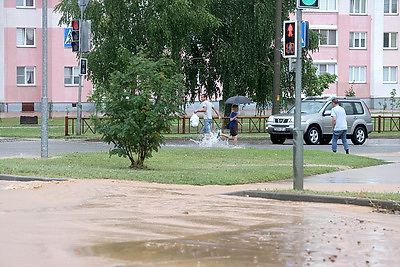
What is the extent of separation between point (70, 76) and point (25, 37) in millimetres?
4401

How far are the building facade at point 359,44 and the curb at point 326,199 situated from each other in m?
58.8

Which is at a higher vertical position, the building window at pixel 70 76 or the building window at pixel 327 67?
the building window at pixel 327 67

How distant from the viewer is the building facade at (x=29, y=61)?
69125 mm

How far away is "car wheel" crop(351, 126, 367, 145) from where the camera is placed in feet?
122

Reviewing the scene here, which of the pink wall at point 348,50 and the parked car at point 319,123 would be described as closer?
the parked car at point 319,123

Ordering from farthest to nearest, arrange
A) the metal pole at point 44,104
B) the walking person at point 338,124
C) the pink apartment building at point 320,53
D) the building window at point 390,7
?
1. the building window at point 390,7
2. the pink apartment building at point 320,53
3. the walking person at point 338,124
4. the metal pole at point 44,104

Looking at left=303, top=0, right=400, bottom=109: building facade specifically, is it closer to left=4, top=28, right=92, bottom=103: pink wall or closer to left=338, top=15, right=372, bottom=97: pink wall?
left=338, top=15, right=372, bottom=97: pink wall

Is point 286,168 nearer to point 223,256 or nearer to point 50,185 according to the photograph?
point 50,185

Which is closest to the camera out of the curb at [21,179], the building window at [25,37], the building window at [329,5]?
the curb at [21,179]

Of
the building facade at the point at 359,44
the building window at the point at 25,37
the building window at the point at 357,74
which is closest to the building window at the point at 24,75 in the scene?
the building window at the point at 25,37

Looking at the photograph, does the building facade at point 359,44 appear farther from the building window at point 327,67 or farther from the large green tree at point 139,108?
the large green tree at point 139,108

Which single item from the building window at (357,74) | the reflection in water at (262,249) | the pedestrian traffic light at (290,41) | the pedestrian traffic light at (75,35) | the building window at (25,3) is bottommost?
the reflection in water at (262,249)

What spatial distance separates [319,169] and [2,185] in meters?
8.27

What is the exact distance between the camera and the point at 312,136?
120 feet
